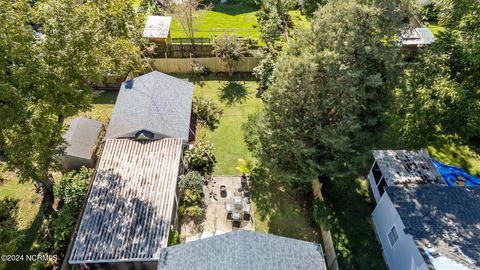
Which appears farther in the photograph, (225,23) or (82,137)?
(225,23)

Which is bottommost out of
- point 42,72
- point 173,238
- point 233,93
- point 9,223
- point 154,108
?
point 9,223

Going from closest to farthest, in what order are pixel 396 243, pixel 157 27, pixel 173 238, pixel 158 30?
pixel 396 243 < pixel 173 238 < pixel 158 30 < pixel 157 27

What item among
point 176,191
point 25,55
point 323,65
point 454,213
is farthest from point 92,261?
point 454,213

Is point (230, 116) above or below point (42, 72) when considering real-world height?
below

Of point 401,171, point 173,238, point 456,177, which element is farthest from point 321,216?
point 456,177

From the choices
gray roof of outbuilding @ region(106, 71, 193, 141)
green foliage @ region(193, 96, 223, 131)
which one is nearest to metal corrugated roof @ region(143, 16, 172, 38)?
gray roof of outbuilding @ region(106, 71, 193, 141)

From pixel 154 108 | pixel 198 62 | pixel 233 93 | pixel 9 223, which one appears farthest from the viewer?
pixel 198 62

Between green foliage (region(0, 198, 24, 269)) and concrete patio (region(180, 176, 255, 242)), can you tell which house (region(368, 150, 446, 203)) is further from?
green foliage (region(0, 198, 24, 269))

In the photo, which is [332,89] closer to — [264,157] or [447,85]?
[264,157]
